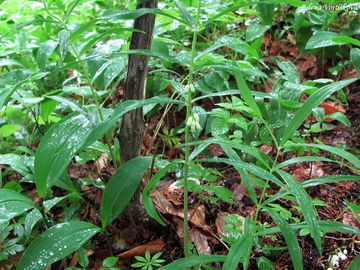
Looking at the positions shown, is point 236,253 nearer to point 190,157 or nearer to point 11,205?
point 190,157

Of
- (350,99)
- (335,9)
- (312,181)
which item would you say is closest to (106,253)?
(312,181)

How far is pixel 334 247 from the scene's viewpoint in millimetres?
1368

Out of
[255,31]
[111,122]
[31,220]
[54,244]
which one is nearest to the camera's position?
[111,122]

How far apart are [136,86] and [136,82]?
1 cm

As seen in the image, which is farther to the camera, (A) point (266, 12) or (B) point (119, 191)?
(A) point (266, 12)

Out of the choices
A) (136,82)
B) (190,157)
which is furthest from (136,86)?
(190,157)

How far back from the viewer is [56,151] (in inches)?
42.3

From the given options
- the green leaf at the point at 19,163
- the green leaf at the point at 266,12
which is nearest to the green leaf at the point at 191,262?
the green leaf at the point at 19,163

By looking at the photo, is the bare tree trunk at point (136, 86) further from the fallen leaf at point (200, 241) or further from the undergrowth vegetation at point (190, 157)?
the fallen leaf at point (200, 241)

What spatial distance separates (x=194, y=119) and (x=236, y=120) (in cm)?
42

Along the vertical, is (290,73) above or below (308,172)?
above

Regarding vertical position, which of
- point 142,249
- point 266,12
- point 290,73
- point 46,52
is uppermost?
point 266,12

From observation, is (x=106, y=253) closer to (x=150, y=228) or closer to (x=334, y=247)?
(x=150, y=228)

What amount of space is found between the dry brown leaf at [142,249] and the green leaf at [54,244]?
10.0 inches
